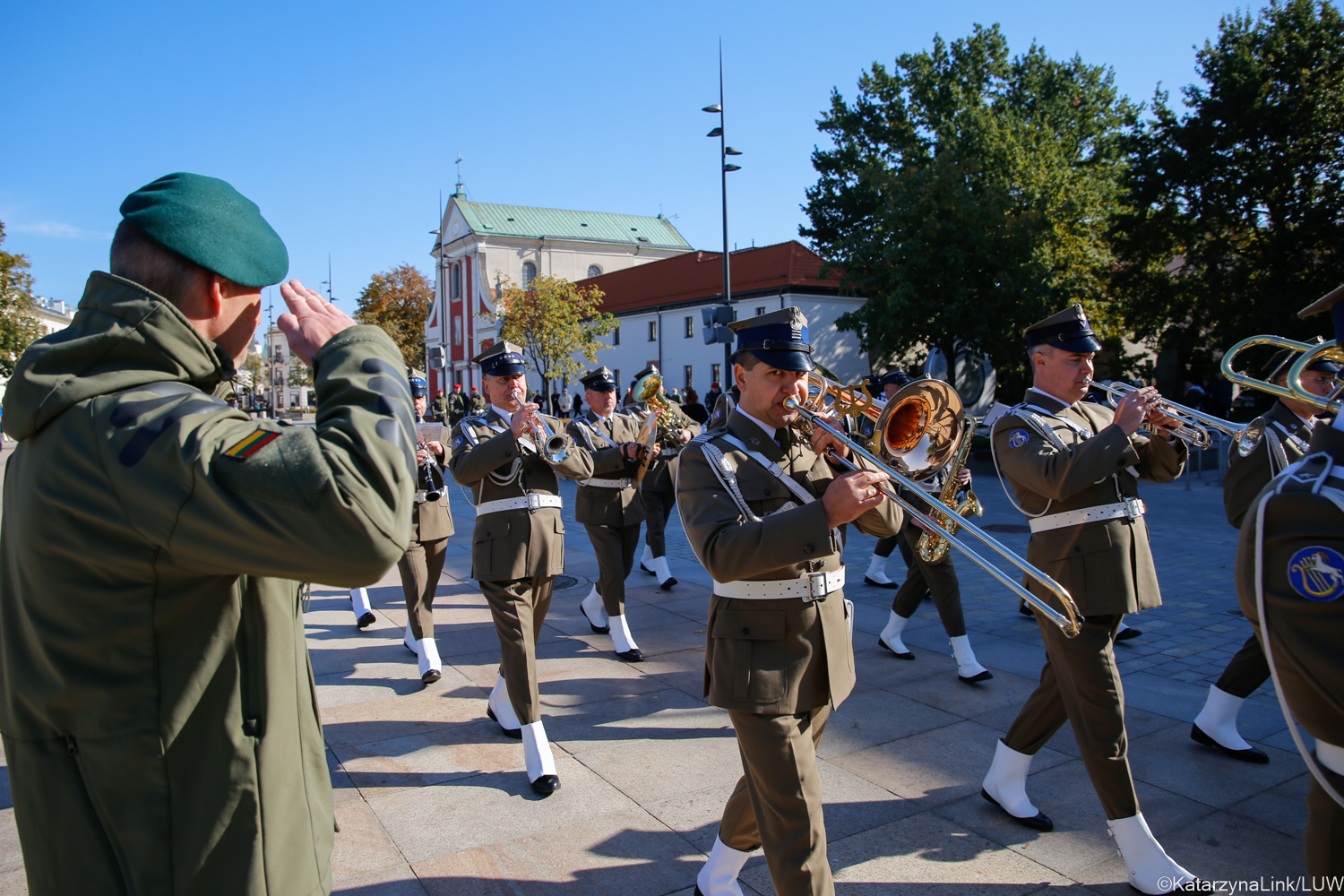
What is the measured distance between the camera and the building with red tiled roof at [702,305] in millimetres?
42125

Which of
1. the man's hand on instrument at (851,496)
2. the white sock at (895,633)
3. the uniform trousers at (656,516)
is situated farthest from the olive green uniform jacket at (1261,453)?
the uniform trousers at (656,516)

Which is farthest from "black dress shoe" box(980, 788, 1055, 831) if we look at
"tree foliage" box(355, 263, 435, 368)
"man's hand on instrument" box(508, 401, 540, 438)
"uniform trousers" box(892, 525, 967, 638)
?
"tree foliage" box(355, 263, 435, 368)

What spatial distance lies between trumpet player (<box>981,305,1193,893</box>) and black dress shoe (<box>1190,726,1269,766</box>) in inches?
52.0

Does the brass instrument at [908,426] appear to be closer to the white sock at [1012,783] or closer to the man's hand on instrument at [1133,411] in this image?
the man's hand on instrument at [1133,411]

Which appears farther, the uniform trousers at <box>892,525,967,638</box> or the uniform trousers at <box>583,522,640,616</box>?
the uniform trousers at <box>583,522,640,616</box>

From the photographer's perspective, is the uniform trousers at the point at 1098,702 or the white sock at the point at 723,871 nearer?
the white sock at the point at 723,871

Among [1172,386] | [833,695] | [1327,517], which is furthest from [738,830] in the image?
[1172,386]

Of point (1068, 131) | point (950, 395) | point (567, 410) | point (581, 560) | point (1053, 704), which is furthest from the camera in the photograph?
point (1068, 131)

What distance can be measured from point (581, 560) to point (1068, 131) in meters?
39.0

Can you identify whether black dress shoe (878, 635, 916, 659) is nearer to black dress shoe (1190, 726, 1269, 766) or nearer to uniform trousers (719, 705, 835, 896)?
black dress shoe (1190, 726, 1269, 766)

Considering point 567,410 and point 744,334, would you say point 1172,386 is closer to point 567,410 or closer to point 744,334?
point 567,410

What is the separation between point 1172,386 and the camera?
31578 millimetres

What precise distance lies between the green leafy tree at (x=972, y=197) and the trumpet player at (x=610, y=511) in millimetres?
22895

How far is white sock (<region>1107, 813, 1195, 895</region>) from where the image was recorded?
11.3 ft
